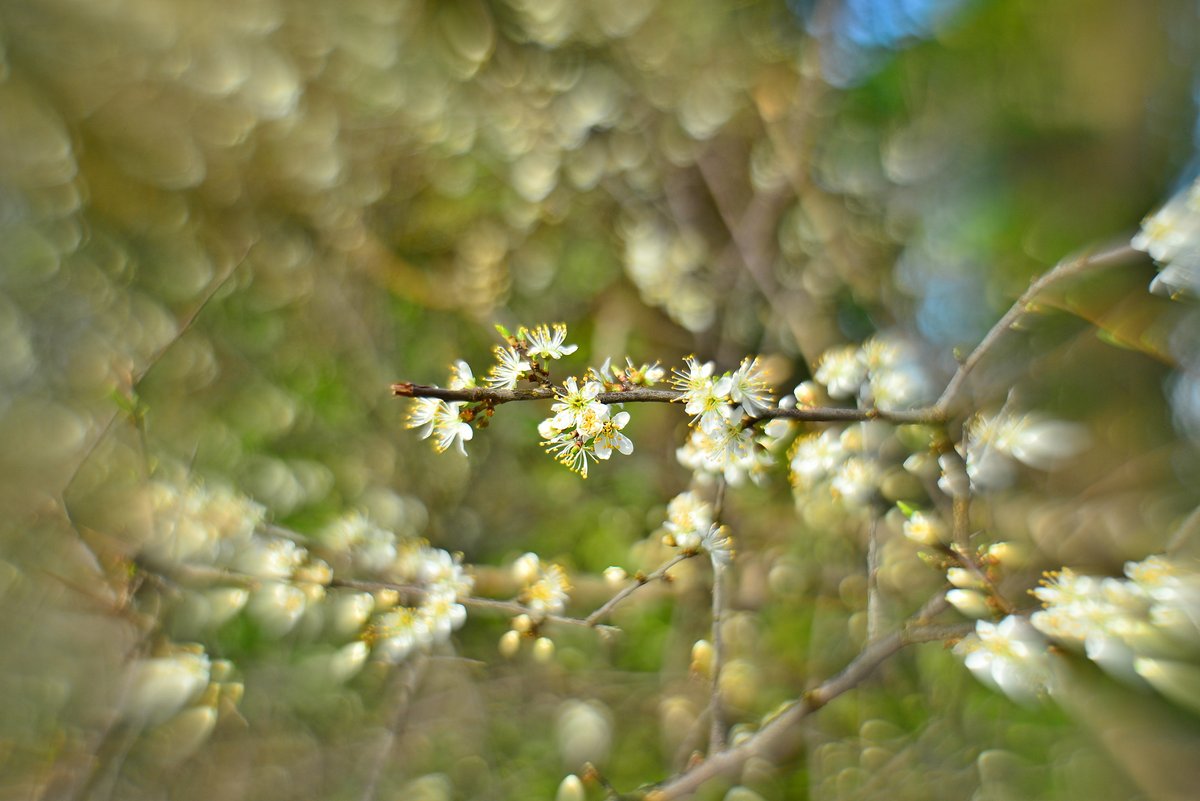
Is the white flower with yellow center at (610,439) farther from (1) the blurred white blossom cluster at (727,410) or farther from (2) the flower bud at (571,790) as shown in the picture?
(2) the flower bud at (571,790)

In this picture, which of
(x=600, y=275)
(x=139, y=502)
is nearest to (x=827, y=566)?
(x=600, y=275)

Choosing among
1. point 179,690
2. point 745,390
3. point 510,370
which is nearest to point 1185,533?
point 745,390

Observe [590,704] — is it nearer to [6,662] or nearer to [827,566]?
[827,566]

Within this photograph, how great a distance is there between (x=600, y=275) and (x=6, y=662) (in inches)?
90.4

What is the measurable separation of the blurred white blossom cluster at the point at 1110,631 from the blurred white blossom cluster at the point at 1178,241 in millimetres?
394

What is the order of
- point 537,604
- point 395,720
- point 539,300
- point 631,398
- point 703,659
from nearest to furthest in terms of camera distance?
point 631,398, point 703,659, point 537,604, point 395,720, point 539,300

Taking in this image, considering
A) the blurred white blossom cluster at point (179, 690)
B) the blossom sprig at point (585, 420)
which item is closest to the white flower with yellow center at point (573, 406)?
the blossom sprig at point (585, 420)

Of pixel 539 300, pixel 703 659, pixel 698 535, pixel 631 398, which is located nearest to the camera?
pixel 631 398

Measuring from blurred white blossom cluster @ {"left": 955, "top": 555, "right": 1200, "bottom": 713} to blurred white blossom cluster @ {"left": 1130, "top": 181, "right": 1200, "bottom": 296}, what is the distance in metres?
0.39

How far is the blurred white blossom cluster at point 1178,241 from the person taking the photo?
894mm

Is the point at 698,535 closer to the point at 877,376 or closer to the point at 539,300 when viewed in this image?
the point at 877,376

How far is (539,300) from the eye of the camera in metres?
2.72

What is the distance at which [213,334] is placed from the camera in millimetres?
2559

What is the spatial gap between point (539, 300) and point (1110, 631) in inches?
83.2
